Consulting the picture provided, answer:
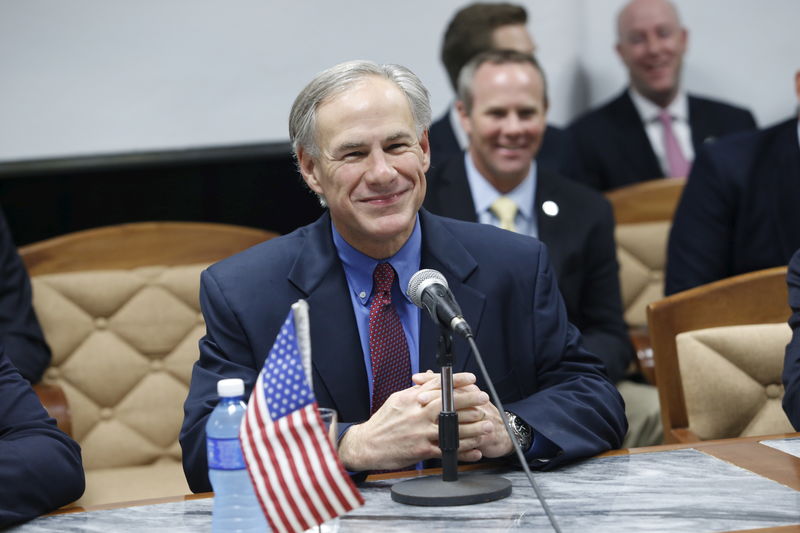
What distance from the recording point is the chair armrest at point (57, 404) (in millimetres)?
2842

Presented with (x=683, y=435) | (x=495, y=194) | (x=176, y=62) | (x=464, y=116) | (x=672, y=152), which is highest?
(x=176, y=62)

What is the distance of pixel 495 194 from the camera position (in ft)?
12.3

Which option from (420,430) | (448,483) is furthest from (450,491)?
(420,430)

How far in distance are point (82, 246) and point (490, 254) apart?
1508mm

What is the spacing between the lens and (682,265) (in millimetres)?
3639

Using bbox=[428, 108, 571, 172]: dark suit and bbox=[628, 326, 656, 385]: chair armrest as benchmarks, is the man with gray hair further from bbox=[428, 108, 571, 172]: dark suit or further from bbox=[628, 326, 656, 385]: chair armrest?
bbox=[428, 108, 571, 172]: dark suit

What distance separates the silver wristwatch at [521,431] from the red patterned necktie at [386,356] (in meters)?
0.24

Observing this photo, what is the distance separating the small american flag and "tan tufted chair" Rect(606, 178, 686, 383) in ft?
8.49

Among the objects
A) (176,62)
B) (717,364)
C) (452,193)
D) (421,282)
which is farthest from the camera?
(176,62)

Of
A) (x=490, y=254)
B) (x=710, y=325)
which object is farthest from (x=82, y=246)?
(x=710, y=325)

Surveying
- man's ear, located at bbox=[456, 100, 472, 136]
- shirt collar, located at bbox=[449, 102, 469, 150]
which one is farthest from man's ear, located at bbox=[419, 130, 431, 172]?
shirt collar, located at bbox=[449, 102, 469, 150]

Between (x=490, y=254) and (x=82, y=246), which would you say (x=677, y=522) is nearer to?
(x=490, y=254)

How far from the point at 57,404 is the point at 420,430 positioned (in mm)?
1362

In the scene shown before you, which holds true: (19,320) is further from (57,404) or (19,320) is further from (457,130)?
(457,130)
